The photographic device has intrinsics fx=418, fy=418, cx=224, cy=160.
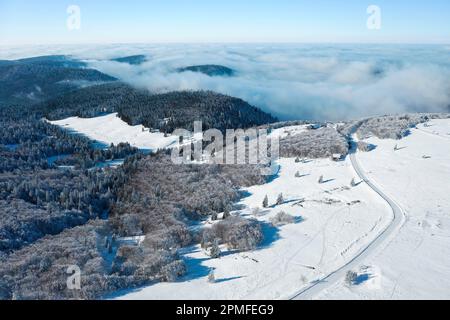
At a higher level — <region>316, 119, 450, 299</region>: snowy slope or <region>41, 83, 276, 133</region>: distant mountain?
<region>41, 83, 276, 133</region>: distant mountain

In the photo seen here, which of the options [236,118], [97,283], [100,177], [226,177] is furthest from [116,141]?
[97,283]

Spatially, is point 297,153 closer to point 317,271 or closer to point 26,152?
point 317,271

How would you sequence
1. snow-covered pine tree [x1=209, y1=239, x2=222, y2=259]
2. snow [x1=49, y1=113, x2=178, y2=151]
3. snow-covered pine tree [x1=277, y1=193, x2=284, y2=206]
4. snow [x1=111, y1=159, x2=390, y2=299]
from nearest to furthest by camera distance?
1. snow [x1=111, y1=159, x2=390, y2=299]
2. snow-covered pine tree [x1=209, y1=239, x2=222, y2=259]
3. snow-covered pine tree [x1=277, y1=193, x2=284, y2=206]
4. snow [x1=49, y1=113, x2=178, y2=151]

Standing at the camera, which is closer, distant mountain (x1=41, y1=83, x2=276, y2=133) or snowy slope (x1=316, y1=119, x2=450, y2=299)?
snowy slope (x1=316, y1=119, x2=450, y2=299)

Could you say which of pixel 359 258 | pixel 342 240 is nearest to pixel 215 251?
pixel 342 240

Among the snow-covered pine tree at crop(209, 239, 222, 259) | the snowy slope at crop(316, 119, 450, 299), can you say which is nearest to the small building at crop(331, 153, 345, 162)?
the snowy slope at crop(316, 119, 450, 299)

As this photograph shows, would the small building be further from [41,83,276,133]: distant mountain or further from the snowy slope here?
[41,83,276,133]: distant mountain
